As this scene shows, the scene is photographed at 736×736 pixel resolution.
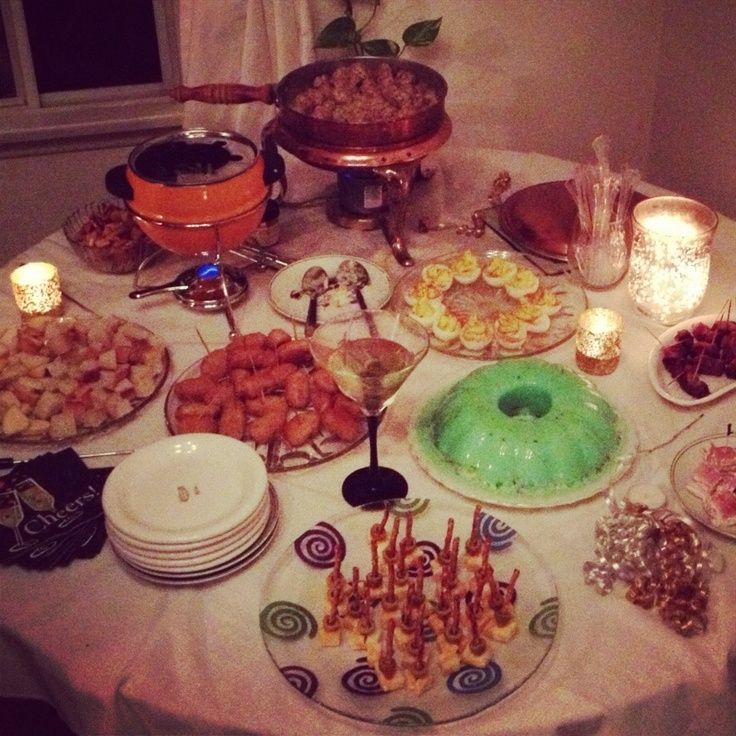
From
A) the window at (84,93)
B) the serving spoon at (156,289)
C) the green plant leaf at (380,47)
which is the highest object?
the green plant leaf at (380,47)

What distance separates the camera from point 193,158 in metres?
1.58

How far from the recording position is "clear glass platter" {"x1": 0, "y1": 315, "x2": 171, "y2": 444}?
1.35 m

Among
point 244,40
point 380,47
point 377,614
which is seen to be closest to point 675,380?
point 377,614

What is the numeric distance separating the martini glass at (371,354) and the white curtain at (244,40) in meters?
1.19

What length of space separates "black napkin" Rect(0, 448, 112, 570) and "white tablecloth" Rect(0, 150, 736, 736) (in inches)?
0.8

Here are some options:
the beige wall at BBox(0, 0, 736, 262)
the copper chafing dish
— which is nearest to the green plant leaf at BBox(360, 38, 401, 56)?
the beige wall at BBox(0, 0, 736, 262)

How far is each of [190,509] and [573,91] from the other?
209 centimetres

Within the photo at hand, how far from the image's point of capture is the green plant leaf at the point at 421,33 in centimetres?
227

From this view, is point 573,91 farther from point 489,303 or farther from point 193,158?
point 193,158

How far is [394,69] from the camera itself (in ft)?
6.15

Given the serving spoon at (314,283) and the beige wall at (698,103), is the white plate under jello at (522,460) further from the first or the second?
the beige wall at (698,103)

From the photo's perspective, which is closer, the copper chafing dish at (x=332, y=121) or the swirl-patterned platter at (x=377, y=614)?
the swirl-patterned platter at (x=377, y=614)

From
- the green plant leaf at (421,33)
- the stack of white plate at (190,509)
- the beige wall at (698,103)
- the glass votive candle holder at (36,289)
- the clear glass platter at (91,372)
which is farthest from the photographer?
the beige wall at (698,103)

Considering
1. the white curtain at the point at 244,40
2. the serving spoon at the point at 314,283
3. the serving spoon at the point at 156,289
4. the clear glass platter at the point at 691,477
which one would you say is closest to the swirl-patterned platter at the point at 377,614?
the clear glass platter at the point at 691,477
